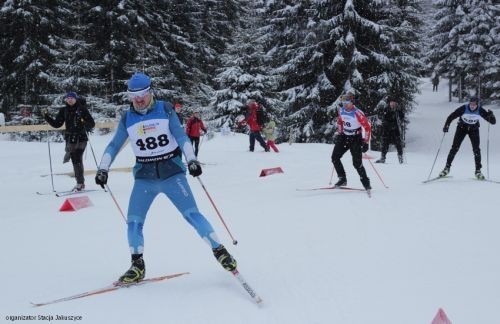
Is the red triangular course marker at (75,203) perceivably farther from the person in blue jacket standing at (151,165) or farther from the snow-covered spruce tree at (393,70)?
the snow-covered spruce tree at (393,70)

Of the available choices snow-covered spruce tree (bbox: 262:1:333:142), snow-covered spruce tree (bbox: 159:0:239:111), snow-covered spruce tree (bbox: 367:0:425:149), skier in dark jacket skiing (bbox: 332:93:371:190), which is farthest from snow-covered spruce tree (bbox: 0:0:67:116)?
skier in dark jacket skiing (bbox: 332:93:371:190)

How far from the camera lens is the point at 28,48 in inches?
862

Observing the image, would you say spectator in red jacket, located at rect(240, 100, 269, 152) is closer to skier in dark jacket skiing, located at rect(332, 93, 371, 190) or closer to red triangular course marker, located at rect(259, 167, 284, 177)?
red triangular course marker, located at rect(259, 167, 284, 177)

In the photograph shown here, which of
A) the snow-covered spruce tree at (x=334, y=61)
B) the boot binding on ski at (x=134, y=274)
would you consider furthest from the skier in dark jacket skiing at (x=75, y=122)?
the snow-covered spruce tree at (x=334, y=61)

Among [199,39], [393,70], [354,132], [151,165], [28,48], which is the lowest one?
[354,132]

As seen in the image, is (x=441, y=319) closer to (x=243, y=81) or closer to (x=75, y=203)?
(x=75, y=203)

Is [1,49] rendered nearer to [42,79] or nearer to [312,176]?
[42,79]

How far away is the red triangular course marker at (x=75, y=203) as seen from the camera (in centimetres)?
835

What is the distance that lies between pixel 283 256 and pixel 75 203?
4860 mm

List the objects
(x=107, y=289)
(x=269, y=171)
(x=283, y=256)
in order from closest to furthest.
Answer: (x=107, y=289) → (x=283, y=256) → (x=269, y=171)

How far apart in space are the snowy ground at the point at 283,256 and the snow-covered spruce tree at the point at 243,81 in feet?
45.8

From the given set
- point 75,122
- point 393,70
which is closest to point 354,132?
point 75,122

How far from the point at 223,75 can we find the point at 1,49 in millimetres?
11444

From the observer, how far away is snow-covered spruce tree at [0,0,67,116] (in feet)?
71.9
